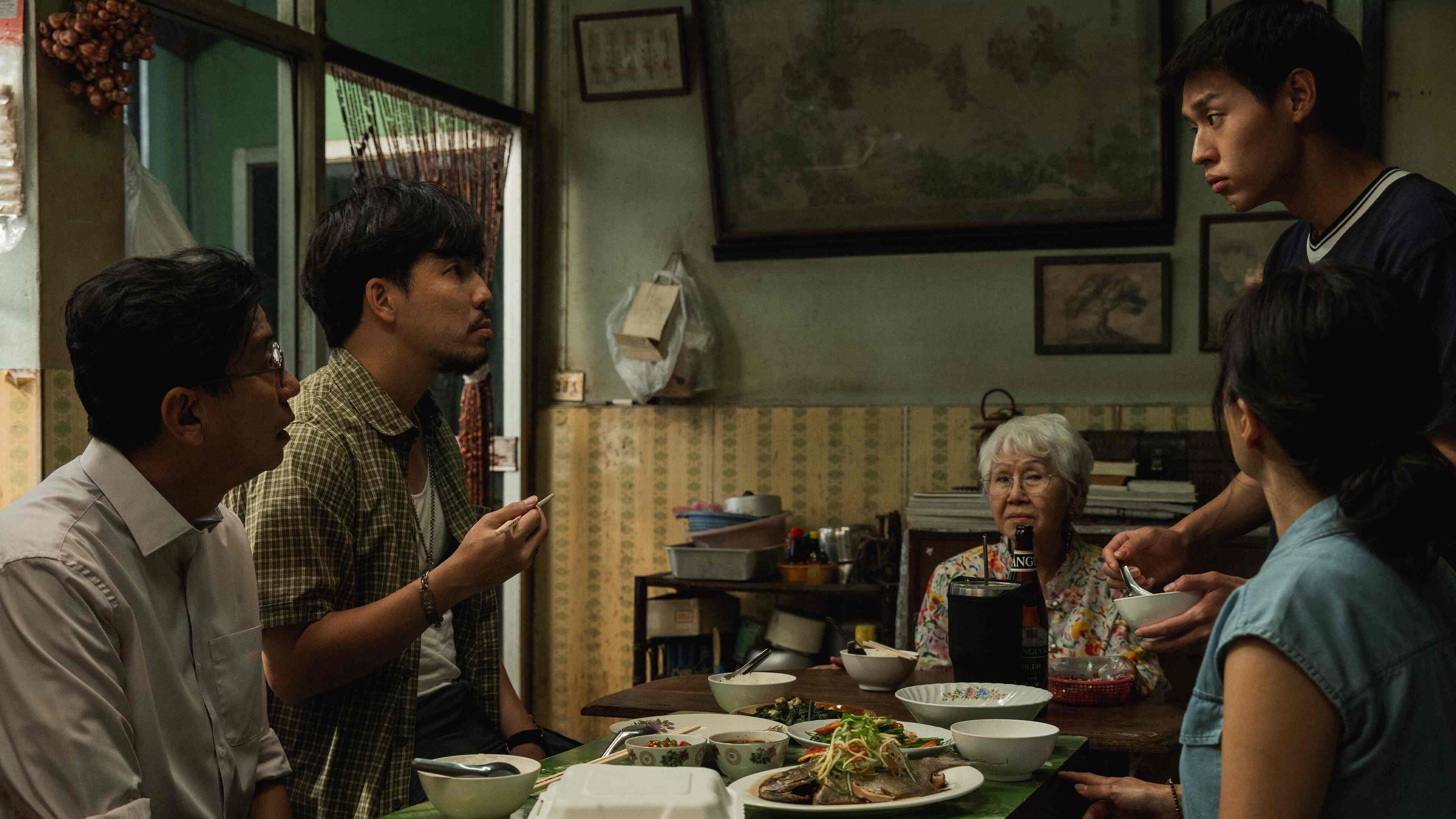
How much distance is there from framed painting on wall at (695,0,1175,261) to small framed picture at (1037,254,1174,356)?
77mm

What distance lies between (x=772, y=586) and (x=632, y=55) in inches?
85.6

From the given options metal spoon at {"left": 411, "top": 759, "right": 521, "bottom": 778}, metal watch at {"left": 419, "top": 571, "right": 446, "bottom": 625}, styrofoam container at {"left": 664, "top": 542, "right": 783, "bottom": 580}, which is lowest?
styrofoam container at {"left": 664, "top": 542, "right": 783, "bottom": 580}

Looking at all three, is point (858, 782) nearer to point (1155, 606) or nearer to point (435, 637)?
point (1155, 606)

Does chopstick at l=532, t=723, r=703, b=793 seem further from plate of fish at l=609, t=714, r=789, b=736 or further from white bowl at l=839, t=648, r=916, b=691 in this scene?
white bowl at l=839, t=648, r=916, b=691

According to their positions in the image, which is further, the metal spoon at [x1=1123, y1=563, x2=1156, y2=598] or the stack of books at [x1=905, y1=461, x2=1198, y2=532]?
the stack of books at [x1=905, y1=461, x2=1198, y2=532]

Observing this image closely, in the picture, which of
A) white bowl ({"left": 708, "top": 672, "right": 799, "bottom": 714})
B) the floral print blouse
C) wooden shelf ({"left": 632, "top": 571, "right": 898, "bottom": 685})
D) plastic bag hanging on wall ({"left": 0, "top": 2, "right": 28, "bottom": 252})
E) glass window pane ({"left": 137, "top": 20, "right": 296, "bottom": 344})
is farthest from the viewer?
wooden shelf ({"left": 632, "top": 571, "right": 898, "bottom": 685})

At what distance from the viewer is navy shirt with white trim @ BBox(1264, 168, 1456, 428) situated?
1907 mm

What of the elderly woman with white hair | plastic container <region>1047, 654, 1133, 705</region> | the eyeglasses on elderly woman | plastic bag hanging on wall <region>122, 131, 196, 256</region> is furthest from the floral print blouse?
plastic bag hanging on wall <region>122, 131, 196, 256</region>

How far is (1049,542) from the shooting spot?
3197 mm

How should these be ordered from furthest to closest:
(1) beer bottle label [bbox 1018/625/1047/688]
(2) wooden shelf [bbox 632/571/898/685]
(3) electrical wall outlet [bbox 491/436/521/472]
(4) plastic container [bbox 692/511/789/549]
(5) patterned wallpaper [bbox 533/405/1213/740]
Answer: (3) electrical wall outlet [bbox 491/436/521/472], (5) patterned wallpaper [bbox 533/405/1213/740], (4) plastic container [bbox 692/511/789/549], (2) wooden shelf [bbox 632/571/898/685], (1) beer bottle label [bbox 1018/625/1047/688]

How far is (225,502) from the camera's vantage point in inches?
86.4

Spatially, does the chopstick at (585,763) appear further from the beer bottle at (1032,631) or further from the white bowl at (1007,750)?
the beer bottle at (1032,631)

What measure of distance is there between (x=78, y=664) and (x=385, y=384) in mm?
→ 957

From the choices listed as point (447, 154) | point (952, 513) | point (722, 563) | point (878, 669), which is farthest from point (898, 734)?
point (447, 154)
